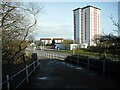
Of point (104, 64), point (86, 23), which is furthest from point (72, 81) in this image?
point (86, 23)

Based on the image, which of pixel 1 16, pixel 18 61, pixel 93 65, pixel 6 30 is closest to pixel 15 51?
pixel 18 61

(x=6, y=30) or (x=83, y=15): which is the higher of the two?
(x=83, y=15)

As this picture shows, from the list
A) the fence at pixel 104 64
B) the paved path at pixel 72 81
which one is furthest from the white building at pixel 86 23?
the paved path at pixel 72 81

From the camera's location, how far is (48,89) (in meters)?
8.45

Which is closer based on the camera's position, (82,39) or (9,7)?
(9,7)

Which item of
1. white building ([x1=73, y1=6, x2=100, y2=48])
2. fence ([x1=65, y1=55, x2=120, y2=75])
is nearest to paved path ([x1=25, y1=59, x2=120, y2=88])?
fence ([x1=65, y1=55, x2=120, y2=75])

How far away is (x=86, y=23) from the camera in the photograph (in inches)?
3568

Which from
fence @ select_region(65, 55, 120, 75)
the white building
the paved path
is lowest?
the paved path

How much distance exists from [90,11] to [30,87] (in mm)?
81765

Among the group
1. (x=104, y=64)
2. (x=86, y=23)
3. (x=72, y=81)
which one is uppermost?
(x=86, y=23)

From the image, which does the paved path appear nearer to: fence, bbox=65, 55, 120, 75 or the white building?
fence, bbox=65, 55, 120, 75

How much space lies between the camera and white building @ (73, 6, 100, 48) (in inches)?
3282

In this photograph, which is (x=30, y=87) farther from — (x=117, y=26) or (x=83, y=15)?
(x=83, y=15)

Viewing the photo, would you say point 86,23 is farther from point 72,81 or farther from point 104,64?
point 72,81
